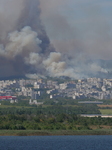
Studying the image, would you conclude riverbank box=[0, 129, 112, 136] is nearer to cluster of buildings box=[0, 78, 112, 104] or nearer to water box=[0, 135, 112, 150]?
water box=[0, 135, 112, 150]

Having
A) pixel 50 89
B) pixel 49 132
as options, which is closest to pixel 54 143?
pixel 49 132

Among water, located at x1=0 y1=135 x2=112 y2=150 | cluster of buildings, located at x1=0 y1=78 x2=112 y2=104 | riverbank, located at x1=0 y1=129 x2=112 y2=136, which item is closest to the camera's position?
water, located at x1=0 y1=135 x2=112 y2=150

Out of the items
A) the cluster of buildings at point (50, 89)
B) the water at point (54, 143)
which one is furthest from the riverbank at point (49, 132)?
the cluster of buildings at point (50, 89)

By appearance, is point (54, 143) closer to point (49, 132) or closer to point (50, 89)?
point (49, 132)

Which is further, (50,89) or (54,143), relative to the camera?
(50,89)

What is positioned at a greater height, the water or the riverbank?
the riverbank

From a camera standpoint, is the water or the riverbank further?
the riverbank

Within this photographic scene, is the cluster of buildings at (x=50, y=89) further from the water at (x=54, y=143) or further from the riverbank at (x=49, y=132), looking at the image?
the water at (x=54, y=143)

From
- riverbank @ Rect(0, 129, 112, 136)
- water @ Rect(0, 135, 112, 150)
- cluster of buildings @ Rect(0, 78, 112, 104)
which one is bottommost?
water @ Rect(0, 135, 112, 150)

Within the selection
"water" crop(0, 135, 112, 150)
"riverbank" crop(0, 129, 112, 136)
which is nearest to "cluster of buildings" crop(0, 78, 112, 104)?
"riverbank" crop(0, 129, 112, 136)
